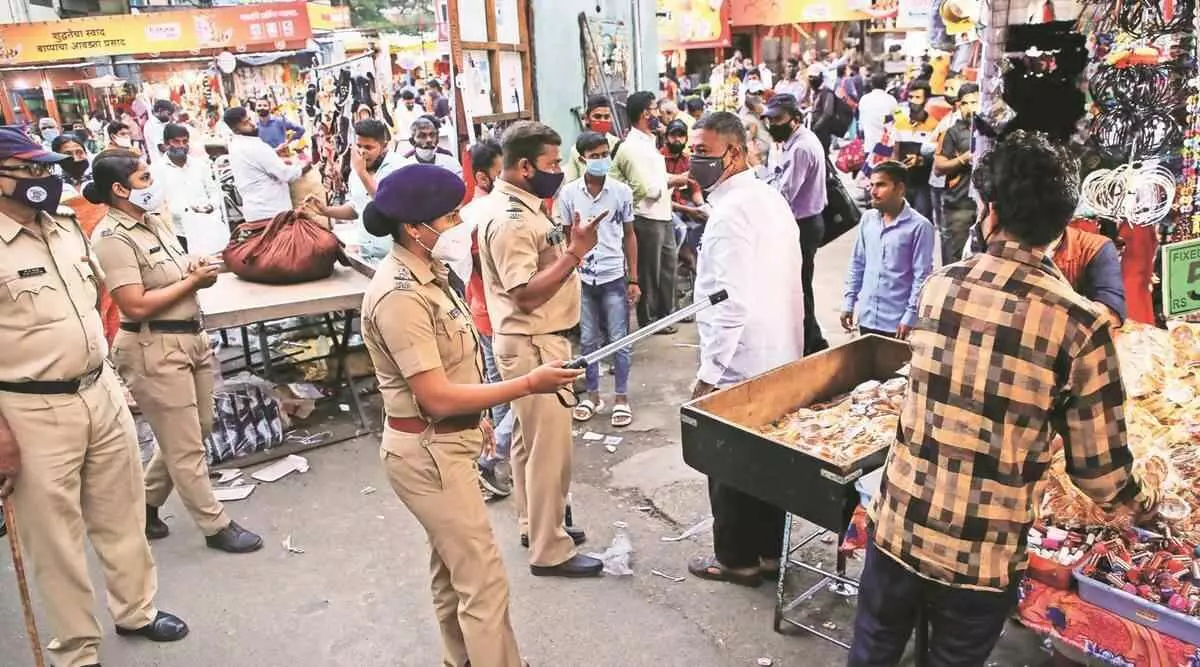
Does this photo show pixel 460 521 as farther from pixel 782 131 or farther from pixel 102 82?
pixel 102 82

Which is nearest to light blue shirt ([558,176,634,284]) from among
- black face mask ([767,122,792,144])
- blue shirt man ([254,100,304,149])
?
black face mask ([767,122,792,144])

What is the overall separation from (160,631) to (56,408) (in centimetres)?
114

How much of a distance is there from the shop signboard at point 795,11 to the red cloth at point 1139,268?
72.1 feet

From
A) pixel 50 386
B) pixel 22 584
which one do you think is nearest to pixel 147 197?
pixel 50 386

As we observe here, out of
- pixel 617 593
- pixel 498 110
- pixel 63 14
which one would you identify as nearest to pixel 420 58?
pixel 498 110

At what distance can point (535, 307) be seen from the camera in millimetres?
3762

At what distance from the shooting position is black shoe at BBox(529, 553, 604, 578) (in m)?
4.03

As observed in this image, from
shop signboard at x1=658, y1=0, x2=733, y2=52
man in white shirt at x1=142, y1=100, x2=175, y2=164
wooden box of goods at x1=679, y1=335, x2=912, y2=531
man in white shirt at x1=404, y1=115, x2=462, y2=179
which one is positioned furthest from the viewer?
shop signboard at x1=658, y1=0, x2=733, y2=52

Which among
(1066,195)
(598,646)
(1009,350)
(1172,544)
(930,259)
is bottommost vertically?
(598,646)

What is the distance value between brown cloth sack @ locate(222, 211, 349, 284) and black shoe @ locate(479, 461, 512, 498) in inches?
77.1

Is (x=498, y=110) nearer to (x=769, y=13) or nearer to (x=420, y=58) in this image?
(x=420, y=58)

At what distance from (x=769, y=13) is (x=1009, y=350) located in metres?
26.0

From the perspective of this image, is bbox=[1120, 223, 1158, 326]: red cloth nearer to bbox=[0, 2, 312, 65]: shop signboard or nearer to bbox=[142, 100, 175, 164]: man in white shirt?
bbox=[142, 100, 175, 164]: man in white shirt

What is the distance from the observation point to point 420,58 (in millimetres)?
17641
